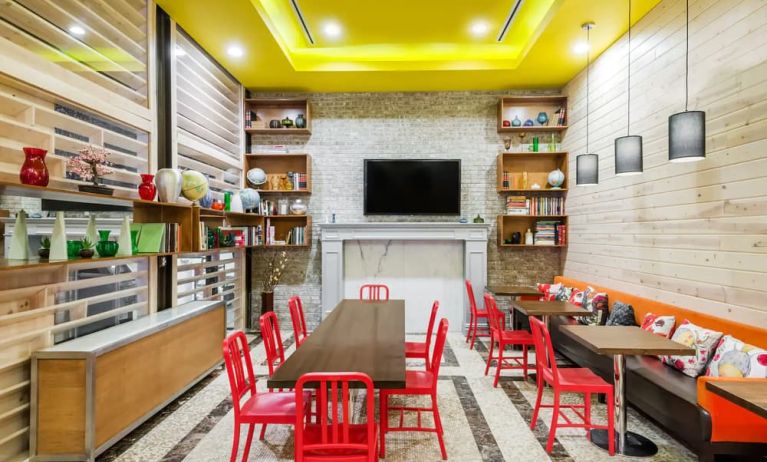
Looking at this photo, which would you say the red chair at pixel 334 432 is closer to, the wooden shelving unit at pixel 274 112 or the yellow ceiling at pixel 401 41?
the yellow ceiling at pixel 401 41

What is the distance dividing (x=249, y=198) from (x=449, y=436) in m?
3.80

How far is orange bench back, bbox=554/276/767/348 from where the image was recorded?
2.59 meters

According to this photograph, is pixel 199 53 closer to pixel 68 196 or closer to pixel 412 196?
pixel 68 196

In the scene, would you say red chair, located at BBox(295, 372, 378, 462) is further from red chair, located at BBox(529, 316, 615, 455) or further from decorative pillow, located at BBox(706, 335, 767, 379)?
decorative pillow, located at BBox(706, 335, 767, 379)

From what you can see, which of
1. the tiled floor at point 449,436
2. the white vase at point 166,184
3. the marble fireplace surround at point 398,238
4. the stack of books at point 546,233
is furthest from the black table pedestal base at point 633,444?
the white vase at point 166,184

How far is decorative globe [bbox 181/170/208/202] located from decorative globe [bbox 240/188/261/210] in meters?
1.49

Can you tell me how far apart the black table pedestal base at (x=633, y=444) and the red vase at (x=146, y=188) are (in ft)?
12.3

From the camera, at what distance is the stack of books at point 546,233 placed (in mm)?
5652

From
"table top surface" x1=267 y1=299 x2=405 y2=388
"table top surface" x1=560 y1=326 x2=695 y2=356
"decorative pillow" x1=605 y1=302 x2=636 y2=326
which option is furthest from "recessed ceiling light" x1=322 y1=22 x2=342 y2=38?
"decorative pillow" x1=605 y1=302 x2=636 y2=326

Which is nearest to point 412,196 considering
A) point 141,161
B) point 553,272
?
point 553,272

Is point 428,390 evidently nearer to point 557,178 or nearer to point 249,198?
point 249,198

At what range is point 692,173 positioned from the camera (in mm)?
3234

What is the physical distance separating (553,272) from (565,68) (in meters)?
2.83

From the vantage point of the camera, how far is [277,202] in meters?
6.00
